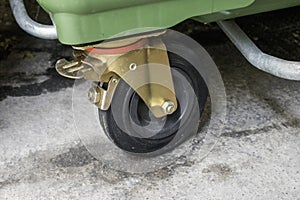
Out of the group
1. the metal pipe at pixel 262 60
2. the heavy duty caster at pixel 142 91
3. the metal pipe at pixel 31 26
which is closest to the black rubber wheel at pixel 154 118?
the heavy duty caster at pixel 142 91

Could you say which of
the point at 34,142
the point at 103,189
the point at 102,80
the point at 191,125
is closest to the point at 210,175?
the point at 191,125

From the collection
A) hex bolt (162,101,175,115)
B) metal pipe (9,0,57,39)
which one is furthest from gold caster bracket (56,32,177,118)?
metal pipe (9,0,57,39)

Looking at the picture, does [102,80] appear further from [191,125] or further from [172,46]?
[191,125]

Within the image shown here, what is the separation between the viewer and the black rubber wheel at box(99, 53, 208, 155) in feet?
6.17

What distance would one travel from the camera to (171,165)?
1.96 metres

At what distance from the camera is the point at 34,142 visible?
2092 millimetres

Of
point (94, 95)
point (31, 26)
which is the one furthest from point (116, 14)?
point (31, 26)

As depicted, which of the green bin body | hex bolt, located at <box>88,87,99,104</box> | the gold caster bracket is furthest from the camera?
hex bolt, located at <box>88,87,99,104</box>

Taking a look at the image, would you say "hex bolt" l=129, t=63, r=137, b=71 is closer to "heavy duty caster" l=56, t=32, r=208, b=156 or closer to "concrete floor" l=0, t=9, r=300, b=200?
"heavy duty caster" l=56, t=32, r=208, b=156

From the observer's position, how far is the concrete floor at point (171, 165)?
185 cm

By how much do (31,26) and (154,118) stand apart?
52 cm

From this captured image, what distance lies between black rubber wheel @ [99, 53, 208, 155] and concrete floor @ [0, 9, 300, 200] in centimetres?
9

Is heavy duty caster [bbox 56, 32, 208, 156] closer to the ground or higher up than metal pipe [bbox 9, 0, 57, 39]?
closer to the ground

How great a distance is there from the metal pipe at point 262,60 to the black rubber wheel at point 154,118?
7.3 inches
